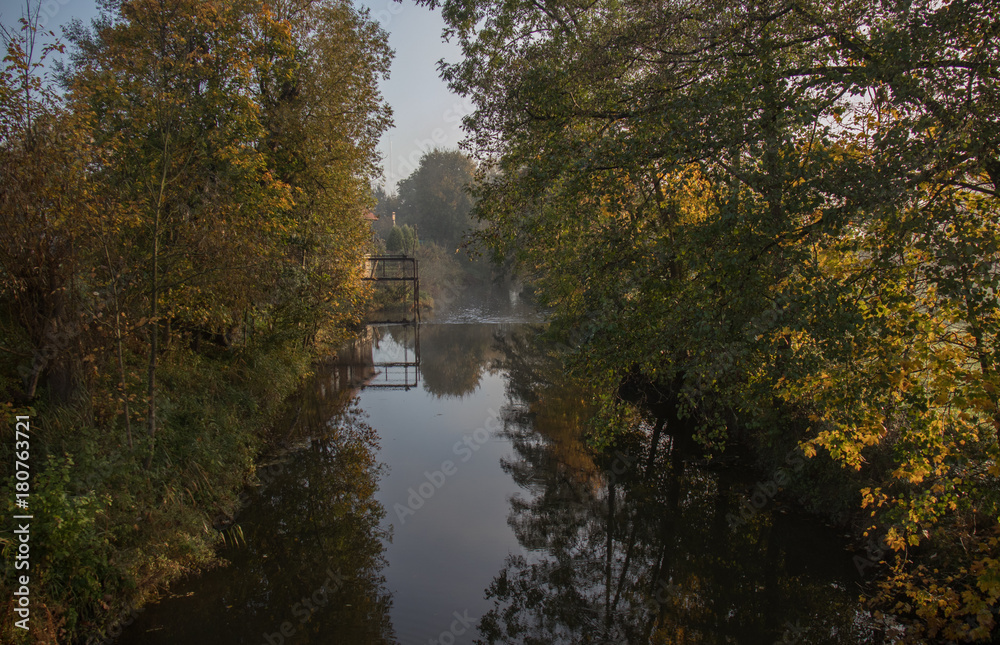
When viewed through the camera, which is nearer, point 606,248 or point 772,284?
point 772,284

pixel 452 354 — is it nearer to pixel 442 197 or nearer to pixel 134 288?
pixel 134 288

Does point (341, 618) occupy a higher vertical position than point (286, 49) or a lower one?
lower

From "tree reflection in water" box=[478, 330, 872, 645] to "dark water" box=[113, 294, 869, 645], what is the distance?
3cm

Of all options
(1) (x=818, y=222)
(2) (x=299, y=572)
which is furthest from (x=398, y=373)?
(1) (x=818, y=222)

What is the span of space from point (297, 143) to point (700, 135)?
1051 centimetres

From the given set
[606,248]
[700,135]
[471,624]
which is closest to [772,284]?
[700,135]

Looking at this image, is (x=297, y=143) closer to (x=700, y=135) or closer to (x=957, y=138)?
(x=700, y=135)

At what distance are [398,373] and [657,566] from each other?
14.6 m

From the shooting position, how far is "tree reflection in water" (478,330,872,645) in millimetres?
6363

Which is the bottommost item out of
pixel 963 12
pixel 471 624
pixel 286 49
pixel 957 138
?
pixel 471 624

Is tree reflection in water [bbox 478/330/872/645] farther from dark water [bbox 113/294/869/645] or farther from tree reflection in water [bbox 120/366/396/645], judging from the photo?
tree reflection in water [bbox 120/366/396/645]

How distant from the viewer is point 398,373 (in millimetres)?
20922

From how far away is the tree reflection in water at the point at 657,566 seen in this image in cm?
636

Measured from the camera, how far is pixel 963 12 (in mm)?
4465
